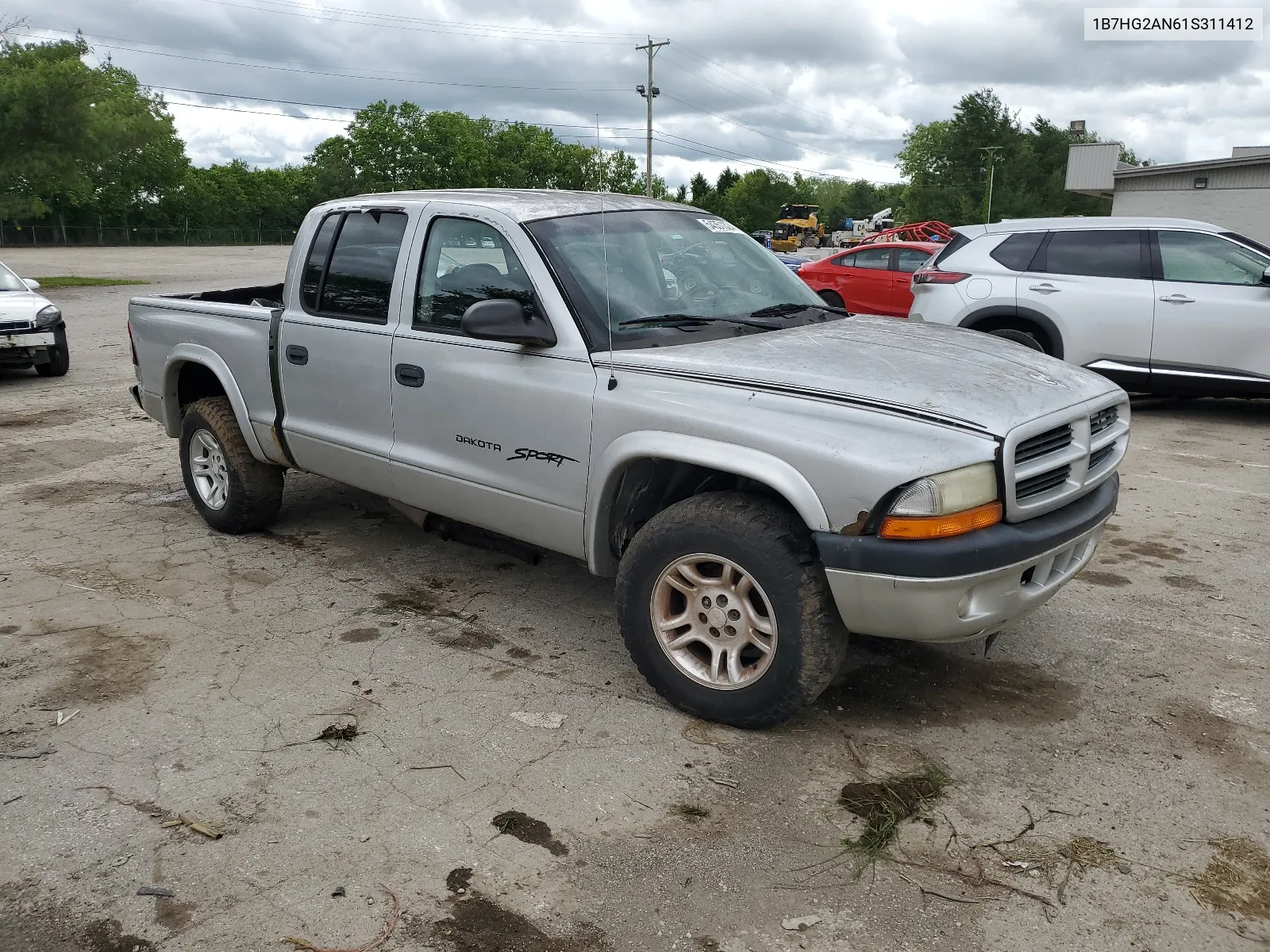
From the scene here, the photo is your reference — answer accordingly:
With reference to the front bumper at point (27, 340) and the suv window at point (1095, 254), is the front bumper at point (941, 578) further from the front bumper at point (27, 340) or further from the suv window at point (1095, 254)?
the front bumper at point (27, 340)

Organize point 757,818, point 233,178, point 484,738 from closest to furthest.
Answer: point 757,818 < point 484,738 < point 233,178

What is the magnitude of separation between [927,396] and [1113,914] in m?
1.58

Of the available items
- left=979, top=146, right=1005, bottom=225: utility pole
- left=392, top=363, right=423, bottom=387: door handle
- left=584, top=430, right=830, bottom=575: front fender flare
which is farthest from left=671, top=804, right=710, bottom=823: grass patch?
left=979, top=146, right=1005, bottom=225: utility pole

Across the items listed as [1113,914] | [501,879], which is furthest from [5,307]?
[1113,914]

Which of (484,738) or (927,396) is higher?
(927,396)

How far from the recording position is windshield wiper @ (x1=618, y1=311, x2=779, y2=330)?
4.11 m

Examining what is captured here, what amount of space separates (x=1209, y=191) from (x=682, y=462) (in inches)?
1088

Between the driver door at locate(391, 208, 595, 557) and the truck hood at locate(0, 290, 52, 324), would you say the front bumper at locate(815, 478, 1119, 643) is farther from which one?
the truck hood at locate(0, 290, 52, 324)

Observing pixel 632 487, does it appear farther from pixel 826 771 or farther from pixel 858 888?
pixel 858 888

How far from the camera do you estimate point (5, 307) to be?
1163cm

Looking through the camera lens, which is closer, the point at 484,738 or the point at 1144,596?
the point at 484,738

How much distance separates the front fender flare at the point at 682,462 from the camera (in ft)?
10.9

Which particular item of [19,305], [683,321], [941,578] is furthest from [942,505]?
[19,305]

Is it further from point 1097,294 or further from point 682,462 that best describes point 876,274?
point 682,462
